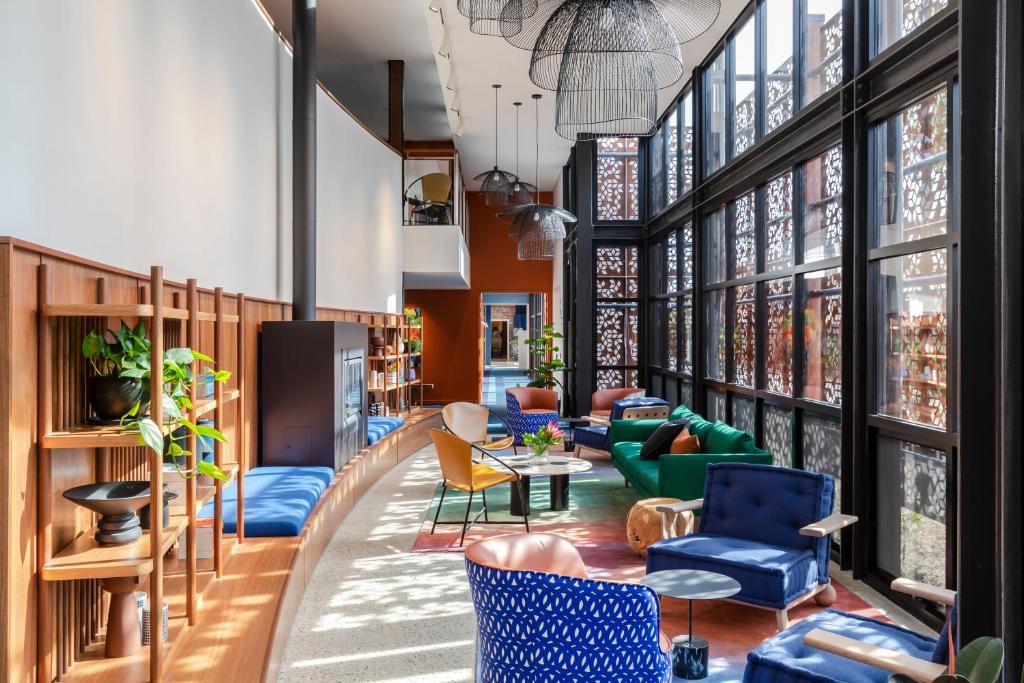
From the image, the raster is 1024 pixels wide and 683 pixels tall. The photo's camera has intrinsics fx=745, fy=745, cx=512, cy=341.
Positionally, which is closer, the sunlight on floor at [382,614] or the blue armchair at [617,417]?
the sunlight on floor at [382,614]

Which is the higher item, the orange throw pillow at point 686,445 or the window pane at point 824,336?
the window pane at point 824,336

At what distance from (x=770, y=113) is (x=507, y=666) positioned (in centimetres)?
515

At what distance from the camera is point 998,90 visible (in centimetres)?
190

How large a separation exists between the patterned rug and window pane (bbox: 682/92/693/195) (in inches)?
138

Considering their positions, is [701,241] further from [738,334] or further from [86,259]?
[86,259]

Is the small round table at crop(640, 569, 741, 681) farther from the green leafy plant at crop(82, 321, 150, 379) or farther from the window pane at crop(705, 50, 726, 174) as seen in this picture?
the window pane at crop(705, 50, 726, 174)

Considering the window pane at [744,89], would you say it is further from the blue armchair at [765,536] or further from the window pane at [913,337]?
the blue armchair at [765,536]

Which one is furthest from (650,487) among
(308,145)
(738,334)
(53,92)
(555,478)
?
(53,92)

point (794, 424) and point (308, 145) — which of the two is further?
point (308, 145)

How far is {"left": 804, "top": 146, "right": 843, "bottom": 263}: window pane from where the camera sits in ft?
16.7

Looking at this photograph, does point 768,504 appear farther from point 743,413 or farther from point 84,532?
point 84,532

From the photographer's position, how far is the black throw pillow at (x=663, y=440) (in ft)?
21.2

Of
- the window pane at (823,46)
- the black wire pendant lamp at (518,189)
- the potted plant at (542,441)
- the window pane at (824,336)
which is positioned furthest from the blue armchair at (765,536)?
the black wire pendant lamp at (518,189)

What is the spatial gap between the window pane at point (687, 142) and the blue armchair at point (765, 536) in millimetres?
4880
